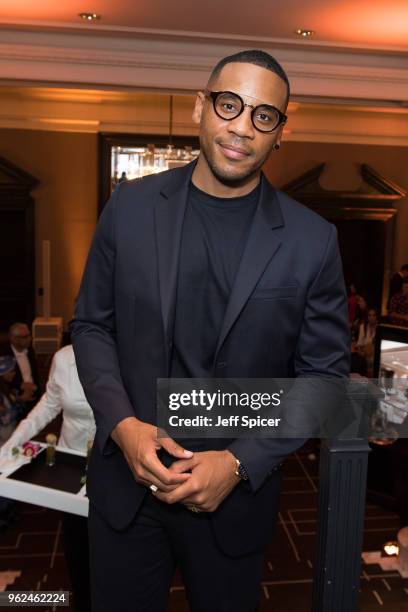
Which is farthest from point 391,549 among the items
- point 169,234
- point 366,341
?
point 366,341

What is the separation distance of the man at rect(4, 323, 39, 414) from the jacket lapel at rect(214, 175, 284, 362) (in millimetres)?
3844

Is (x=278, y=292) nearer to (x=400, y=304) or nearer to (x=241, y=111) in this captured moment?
(x=241, y=111)

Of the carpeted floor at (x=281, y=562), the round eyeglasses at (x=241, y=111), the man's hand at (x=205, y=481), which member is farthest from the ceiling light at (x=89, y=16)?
the man's hand at (x=205, y=481)

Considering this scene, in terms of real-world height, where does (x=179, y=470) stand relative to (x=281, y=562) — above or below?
above

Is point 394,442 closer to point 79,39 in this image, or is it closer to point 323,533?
point 323,533

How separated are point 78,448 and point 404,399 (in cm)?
227

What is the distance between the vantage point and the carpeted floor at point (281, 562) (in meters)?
3.27

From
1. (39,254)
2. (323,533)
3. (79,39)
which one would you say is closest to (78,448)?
(323,533)

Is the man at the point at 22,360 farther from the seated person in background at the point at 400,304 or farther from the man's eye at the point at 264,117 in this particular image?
the seated person in background at the point at 400,304

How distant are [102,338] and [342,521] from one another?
591mm

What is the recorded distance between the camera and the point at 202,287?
1225 mm

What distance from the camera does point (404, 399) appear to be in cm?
101

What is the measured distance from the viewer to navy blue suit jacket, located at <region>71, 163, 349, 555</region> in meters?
1.18

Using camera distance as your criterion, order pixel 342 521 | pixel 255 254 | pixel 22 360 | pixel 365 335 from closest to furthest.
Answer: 1. pixel 342 521
2. pixel 255 254
3. pixel 22 360
4. pixel 365 335
